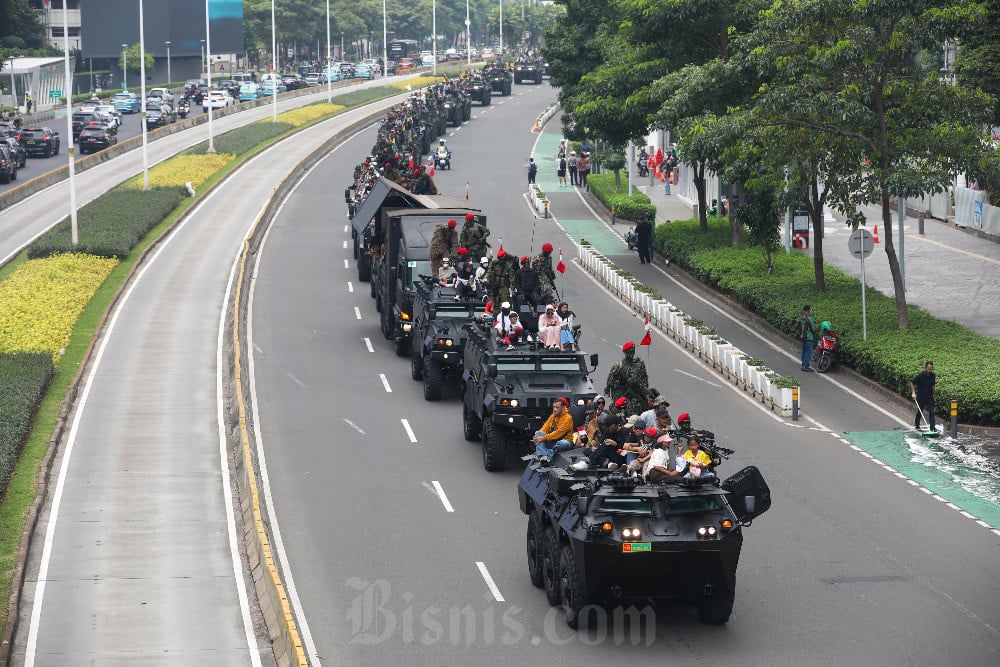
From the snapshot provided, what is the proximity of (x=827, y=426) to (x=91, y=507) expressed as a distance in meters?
15.2

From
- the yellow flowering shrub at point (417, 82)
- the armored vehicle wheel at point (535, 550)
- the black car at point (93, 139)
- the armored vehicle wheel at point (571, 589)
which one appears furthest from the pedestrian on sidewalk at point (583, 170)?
the armored vehicle wheel at point (571, 589)

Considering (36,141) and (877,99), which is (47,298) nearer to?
(877,99)

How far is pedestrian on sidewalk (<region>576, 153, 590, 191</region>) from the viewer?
77.1 m

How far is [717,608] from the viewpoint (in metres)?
20.0

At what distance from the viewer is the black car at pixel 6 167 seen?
253 ft

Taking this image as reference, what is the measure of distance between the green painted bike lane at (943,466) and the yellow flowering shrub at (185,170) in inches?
1922

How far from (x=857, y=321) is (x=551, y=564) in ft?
68.6

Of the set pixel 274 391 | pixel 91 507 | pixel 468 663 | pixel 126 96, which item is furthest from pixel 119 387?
pixel 126 96

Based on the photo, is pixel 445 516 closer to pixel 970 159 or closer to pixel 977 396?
pixel 977 396

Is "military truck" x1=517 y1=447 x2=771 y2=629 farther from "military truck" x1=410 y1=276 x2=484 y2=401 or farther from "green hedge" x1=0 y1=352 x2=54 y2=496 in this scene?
"military truck" x1=410 y1=276 x2=484 y2=401

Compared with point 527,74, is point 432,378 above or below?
below

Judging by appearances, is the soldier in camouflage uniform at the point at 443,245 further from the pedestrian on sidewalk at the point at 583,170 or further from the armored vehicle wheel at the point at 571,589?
the pedestrian on sidewalk at the point at 583,170

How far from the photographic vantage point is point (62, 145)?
318 ft

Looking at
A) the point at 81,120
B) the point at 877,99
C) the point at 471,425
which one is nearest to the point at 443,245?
the point at 471,425
